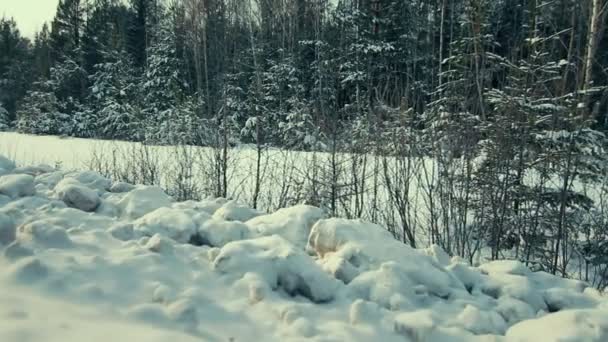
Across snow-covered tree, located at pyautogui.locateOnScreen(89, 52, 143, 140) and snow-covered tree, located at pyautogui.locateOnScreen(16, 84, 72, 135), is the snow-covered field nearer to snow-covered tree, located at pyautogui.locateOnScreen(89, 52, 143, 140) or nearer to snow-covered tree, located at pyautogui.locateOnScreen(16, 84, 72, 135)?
snow-covered tree, located at pyautogui.locateOnScreen(89, 52, 143, 140)

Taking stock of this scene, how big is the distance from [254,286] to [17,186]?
2357mm

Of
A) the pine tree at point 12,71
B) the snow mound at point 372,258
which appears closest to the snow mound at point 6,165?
the snow mound at point 372,258

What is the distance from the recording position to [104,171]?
7.85m

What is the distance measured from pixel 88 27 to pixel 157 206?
3031 cm

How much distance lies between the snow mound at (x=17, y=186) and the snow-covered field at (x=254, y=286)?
5.7 inches

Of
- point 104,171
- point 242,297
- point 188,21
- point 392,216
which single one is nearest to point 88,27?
point 188,21

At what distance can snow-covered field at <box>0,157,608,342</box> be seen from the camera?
75.0 inches

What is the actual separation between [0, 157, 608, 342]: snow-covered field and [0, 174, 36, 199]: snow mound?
0.14 metres

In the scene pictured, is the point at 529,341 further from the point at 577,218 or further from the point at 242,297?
the point at 577,218

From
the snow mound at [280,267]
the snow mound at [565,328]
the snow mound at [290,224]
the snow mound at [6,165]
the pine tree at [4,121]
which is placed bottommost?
the snow mound at [565,328]

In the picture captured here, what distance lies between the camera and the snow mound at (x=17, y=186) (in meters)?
3.41

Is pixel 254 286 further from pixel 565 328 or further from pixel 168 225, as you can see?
pixel 565 328

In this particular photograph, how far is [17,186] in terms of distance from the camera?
3447 millimetres

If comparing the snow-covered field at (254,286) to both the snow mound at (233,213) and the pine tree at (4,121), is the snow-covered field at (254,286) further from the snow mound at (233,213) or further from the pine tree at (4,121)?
the pine tree at (4,121)
